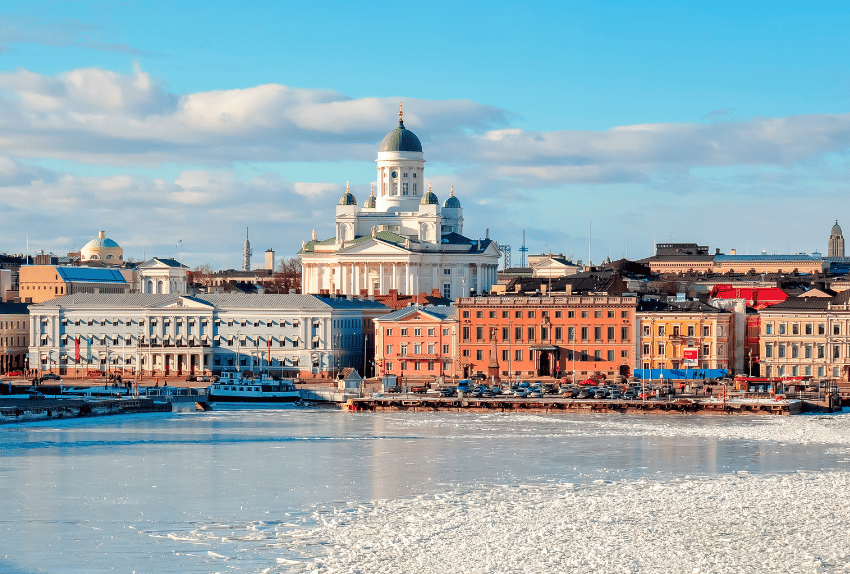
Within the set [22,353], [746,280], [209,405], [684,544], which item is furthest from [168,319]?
[684,544]

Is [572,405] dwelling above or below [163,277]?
below

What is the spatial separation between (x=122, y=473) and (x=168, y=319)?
188 feet

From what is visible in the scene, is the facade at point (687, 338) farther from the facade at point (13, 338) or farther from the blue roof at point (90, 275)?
the blue roof at point (90, 275)

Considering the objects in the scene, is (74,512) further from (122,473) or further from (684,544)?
(684,544)

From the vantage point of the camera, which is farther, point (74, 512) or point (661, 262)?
point (661, 262)

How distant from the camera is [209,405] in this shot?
271 ft

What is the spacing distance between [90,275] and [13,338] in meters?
28.6

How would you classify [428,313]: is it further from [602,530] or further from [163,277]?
[602,530]

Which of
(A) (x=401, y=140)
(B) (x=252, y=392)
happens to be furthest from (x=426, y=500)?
(A) (x=401, y=140)

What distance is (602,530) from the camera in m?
37.6

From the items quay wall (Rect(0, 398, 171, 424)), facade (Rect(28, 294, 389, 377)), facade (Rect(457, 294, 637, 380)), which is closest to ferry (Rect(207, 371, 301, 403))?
quay wall (Rect(0, 398, 171, 424))

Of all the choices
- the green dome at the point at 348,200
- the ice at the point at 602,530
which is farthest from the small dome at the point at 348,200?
the ice at the point at 602,530

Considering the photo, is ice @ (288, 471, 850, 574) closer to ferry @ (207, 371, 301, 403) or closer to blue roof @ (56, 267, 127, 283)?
ferry @ (207, 371, 301, 403)

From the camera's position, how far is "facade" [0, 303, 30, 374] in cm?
11294
